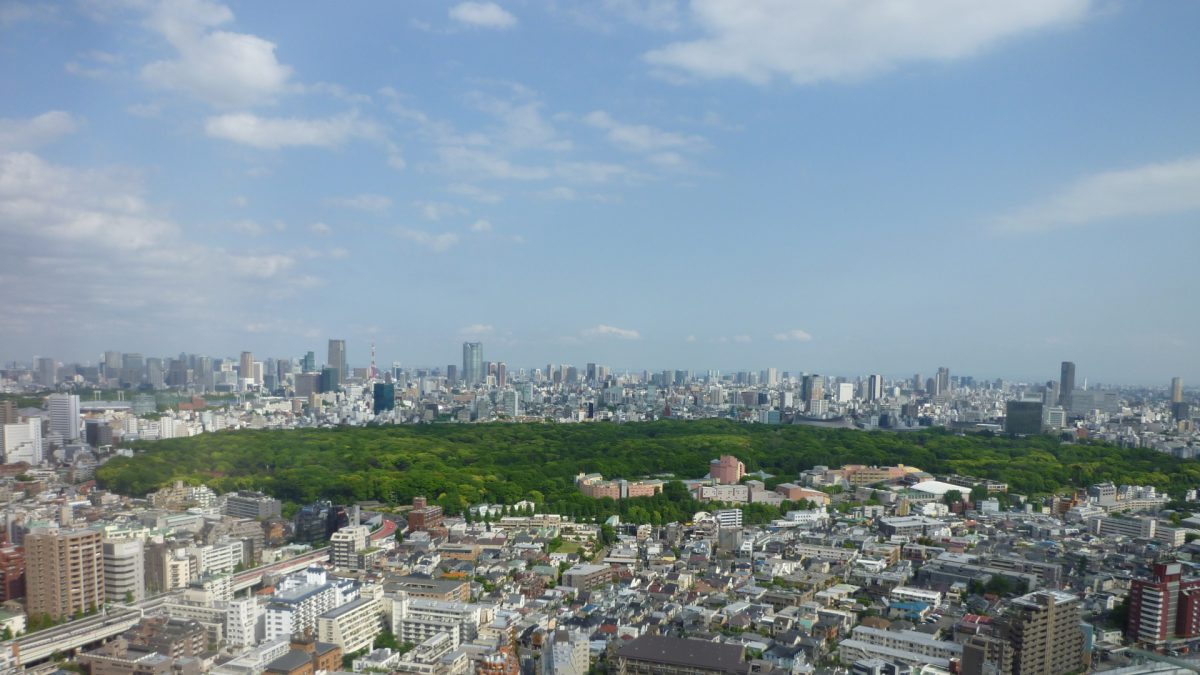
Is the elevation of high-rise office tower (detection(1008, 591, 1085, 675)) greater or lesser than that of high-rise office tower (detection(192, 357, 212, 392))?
lesser

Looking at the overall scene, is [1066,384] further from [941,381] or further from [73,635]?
[73,635]

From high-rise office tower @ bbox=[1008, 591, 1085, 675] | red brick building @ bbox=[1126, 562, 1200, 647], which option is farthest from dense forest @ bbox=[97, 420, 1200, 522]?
high-rise office tower @ bbox=[1008, 591, 1085, 675]

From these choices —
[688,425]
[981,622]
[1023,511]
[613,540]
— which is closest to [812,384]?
[688,425]

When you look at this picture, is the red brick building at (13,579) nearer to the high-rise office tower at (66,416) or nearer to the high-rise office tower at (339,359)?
the high-rise office tower at (66,416)

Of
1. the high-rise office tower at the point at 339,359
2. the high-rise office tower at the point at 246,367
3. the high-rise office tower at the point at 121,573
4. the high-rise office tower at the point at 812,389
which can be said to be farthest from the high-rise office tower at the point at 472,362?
the high-rise office tower at the point at 121,573

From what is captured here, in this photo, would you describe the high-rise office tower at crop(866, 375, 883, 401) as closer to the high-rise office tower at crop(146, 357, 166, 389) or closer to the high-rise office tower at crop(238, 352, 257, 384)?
the high-rise office tower at crop(238, 352, 257, 384)

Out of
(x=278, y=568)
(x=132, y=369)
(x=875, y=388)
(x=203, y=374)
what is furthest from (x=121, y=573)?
(x=875, y=388)
